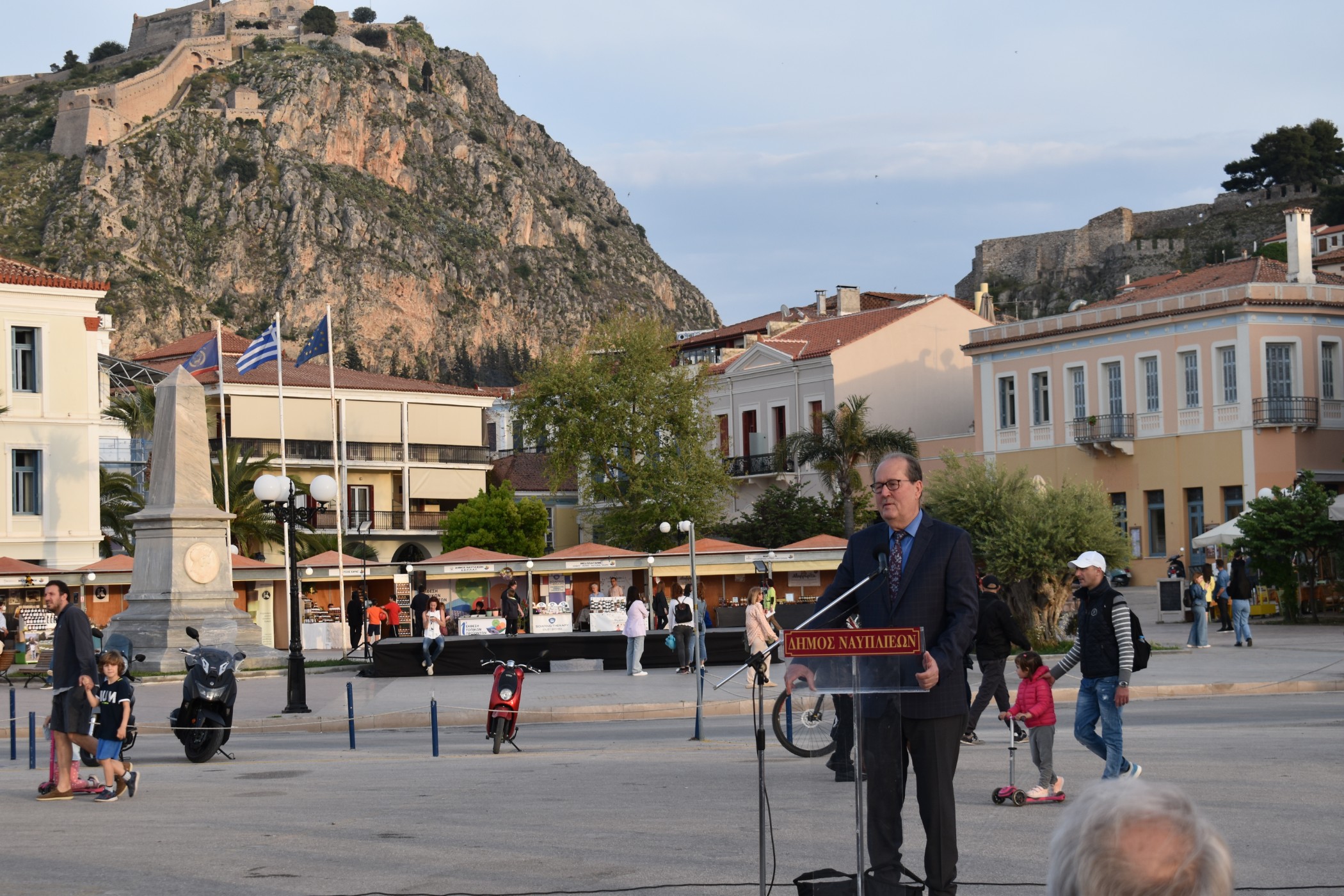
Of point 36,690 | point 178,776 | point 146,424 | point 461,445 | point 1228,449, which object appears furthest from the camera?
point 461,445

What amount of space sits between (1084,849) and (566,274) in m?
156

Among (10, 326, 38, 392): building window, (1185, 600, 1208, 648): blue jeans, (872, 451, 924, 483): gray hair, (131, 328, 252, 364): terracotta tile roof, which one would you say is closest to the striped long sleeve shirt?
(872, 451, 924, 483): gray hair

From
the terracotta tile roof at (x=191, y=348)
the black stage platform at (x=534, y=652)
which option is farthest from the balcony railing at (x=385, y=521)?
the black stage platform at (x=534, y=652)

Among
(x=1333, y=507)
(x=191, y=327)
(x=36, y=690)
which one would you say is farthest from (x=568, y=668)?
(x=191, y=327)

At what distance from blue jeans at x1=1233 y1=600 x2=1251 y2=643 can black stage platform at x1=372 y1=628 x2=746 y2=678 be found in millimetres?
9322

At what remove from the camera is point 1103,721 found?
36.1 ft

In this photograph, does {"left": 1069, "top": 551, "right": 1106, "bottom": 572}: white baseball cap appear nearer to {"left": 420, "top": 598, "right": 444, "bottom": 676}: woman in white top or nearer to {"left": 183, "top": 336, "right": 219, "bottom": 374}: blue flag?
{"left": 420, "top": 598, "right": 444, "bottom": 676}: woman in white top

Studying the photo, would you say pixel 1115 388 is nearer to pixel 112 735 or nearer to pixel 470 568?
pixel 470 568

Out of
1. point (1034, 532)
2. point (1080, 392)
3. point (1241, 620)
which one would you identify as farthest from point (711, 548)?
point (1080, 392)

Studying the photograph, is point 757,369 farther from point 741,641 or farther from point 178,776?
point 178,776

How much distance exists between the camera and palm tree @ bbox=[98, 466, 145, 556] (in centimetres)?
5372

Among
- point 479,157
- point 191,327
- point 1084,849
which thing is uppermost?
point 479,157

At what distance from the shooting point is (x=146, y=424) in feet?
191

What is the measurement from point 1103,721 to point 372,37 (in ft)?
562
